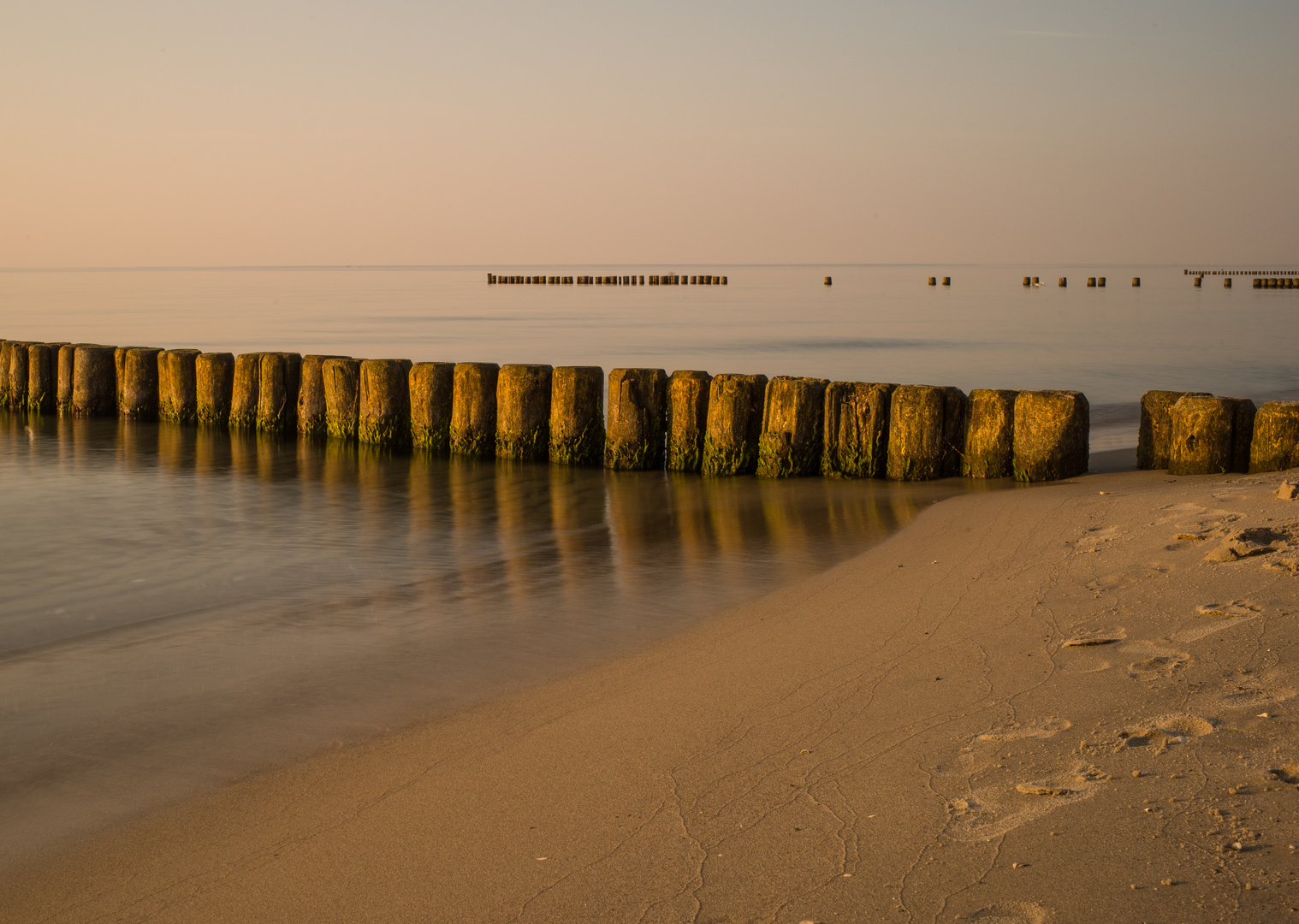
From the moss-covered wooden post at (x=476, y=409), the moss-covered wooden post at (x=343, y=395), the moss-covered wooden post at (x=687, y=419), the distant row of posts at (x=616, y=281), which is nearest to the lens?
the moss-covered wooden post at (x=687, y=419)

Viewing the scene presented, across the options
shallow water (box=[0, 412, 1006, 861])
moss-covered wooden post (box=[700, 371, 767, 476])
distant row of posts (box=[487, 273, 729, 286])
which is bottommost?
shallow water (box=[0, 412, 1006, 861])

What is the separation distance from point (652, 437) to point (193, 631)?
4.64 m

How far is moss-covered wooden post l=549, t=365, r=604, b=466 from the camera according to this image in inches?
368

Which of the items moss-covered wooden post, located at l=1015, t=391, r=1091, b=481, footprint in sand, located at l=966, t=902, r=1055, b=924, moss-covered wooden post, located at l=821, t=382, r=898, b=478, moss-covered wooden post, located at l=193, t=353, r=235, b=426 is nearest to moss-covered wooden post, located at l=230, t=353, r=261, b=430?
moss-covered wooden post, located at l=193, t=353, r=235, b=426

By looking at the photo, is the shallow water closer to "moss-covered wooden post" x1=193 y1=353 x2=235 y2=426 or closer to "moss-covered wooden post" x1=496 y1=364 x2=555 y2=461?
"moss-covered wooden post" x1=496 y1=364 x2=555 y2=461

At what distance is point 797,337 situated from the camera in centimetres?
3005

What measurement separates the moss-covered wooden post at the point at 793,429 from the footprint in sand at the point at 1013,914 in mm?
6380

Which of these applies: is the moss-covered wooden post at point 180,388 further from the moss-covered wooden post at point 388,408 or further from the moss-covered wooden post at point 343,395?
the moss-covered wooden post at point 388,408

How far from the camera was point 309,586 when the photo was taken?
5.98 m

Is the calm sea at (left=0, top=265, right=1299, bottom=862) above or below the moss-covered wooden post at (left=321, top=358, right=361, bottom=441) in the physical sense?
below

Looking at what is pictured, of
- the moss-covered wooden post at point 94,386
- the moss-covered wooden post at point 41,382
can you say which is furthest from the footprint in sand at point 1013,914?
the moss-covered wooden post at point 41,382

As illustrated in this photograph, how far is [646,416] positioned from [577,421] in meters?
0.64

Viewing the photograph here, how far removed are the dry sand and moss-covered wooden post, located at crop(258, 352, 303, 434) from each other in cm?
763

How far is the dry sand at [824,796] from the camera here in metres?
2.42
